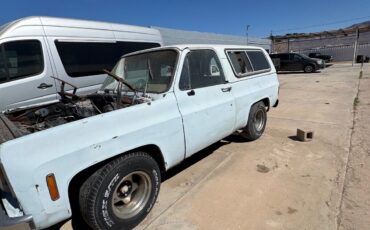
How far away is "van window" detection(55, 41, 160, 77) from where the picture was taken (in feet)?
17.9

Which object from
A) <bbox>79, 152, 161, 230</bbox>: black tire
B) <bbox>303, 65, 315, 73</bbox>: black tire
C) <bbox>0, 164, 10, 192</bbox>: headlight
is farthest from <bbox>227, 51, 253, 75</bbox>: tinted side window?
<bbox>303, 65, 315, 73</bbox>: black tire

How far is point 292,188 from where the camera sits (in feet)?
11.0

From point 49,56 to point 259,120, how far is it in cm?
420

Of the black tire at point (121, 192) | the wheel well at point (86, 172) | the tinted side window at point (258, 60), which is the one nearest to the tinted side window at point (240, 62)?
the tinted side window at point (258, 60)

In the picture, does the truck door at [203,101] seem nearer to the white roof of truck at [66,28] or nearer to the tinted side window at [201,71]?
the tinted side window at [201,71]

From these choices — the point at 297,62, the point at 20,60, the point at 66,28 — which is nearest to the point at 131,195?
the point at 20,60

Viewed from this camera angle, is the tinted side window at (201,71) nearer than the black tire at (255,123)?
Yes

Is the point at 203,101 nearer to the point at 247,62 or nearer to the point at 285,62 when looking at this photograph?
the point at 247,62

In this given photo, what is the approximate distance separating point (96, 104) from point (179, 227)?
1.77 meters

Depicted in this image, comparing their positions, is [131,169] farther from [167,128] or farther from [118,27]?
[118,27]

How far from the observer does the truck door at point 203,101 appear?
126 inches

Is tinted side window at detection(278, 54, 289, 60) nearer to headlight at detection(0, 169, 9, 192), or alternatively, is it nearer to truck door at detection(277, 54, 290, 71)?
truck door at detection(277, 54, 290, 71)

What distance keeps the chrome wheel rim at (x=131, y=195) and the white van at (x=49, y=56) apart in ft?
10.3

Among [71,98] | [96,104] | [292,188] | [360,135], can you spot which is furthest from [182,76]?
[360,135]
